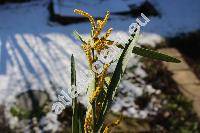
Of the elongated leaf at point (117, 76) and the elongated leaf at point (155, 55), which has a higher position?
the elongated leaf at point (155, 55)

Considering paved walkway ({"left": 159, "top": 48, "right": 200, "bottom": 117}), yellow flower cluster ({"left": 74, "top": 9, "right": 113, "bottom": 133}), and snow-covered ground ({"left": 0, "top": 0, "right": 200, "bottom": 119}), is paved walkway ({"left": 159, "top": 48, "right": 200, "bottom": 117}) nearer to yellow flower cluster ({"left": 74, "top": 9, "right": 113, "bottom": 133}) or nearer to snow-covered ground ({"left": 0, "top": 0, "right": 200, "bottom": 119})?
snow-covered ground ({"left": 0, "top": 0, "right": 200, "bottom": 119})

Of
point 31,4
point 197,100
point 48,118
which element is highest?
point 31,4

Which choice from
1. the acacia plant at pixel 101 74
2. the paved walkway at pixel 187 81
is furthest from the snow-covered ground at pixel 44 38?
the acacia plant at pixel 101 74

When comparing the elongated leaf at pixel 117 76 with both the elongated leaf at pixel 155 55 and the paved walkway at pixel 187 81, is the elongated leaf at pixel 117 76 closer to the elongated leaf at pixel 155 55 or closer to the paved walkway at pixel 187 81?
the elongated leaf at pixel 155 55

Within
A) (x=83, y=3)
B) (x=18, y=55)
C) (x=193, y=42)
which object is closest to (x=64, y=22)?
(x=83, y=3)

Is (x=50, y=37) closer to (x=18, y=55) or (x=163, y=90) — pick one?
(x=18, y=55)

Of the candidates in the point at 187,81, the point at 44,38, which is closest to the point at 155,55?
the point at 187,81

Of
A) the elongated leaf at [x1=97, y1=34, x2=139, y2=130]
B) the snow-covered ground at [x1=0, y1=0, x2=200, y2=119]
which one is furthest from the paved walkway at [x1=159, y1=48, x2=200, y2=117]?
the elongated leaf at [x1=97, y1=34, x2=139, y2=130]
